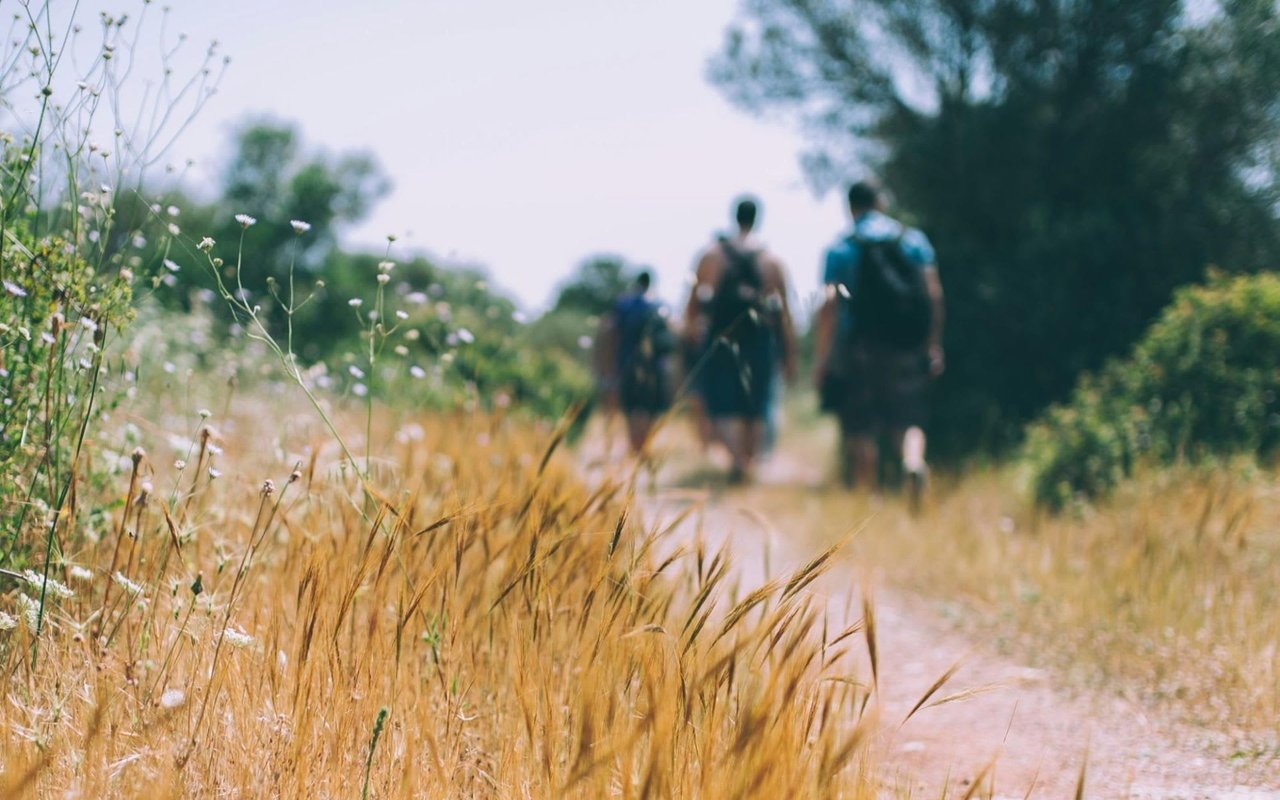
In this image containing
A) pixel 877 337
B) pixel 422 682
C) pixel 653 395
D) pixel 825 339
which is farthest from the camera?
pixel 653 395

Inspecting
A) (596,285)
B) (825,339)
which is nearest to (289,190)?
(596,285)

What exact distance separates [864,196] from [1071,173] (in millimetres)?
4308

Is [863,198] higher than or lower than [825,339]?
higher

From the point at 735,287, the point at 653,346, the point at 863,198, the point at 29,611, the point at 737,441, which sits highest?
the point at 863,198

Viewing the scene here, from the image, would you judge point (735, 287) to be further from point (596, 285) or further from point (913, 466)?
point (596, 285)

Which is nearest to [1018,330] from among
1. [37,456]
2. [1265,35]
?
[1265,35]

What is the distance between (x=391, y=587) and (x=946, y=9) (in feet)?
31.8

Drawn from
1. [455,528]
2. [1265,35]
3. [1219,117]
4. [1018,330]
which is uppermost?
[1265,35]

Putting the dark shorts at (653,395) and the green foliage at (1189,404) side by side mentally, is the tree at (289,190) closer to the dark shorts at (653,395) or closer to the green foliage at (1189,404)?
the dark shorts at (653,395)

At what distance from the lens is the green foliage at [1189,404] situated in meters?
5.68

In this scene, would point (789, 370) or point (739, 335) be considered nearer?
point (739, 335)

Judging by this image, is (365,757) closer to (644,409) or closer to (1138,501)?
(1138,501)

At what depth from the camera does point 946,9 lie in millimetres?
10383

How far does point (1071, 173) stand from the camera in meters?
9.87
